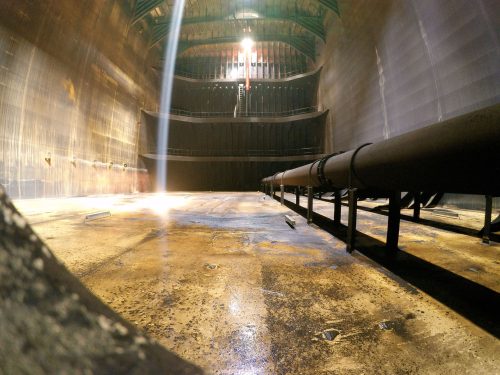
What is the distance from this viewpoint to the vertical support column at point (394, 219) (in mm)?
2389

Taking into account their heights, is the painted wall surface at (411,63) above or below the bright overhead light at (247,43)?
below

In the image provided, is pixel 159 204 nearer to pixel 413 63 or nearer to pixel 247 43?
pixel 413 63

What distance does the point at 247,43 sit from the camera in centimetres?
1981

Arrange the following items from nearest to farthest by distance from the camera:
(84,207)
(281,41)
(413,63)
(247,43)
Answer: (84,207) → (413,63) → (281,41) → (247,43)

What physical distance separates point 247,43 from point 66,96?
13899mm

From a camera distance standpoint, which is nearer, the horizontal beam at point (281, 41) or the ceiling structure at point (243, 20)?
the ceiling structure at point (243, 20)

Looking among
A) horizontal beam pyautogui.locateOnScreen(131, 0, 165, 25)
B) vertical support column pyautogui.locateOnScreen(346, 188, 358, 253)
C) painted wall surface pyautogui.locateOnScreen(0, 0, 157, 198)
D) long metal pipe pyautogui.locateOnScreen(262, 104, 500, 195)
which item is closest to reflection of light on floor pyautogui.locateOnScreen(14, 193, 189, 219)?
painted wall surface pyautogui.locateOnScreen(0, 0, 157, 198)

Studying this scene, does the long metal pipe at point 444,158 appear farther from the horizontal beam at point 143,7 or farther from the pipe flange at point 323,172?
the horizontal beam at point 143,7

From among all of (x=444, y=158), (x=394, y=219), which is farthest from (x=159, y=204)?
(x=444, y=158)

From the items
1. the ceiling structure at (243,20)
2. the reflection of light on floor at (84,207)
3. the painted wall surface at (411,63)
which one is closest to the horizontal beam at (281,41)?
the ceiling structure at (243,20)

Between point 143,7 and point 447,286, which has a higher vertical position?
point 143,7

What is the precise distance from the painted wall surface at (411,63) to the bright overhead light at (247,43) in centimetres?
716

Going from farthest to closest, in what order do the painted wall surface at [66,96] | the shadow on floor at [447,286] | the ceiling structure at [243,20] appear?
the ceiling structure at [243,20]
the painted wall surface at [66,96]
the shadow on floor at [447,286]

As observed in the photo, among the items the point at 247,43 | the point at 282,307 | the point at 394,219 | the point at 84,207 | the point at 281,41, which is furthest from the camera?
the point at 247,43
